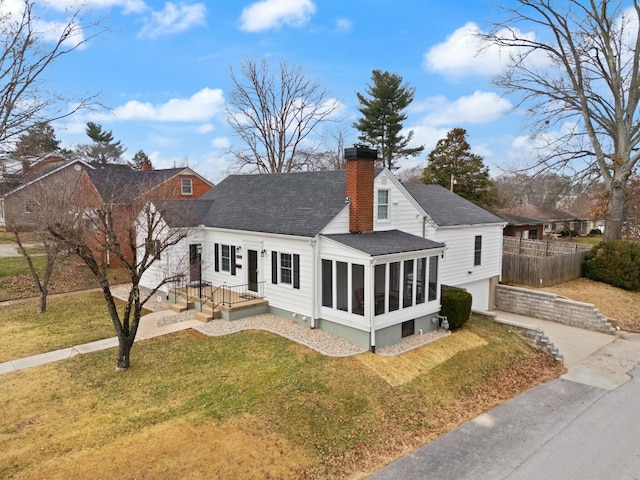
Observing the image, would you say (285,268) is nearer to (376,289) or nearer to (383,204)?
(376,289)

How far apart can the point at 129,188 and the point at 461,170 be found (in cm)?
2619

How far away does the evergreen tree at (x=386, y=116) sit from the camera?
133 feet

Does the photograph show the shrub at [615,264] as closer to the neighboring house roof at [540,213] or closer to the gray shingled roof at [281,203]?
the gray shingled roof at [281,203]

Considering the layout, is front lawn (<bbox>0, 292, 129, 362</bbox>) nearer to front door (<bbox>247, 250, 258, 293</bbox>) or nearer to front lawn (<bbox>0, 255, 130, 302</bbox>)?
front lawn (<bbox>0, 255, 130, 302</bbox>)

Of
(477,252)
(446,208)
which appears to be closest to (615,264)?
(477,252)

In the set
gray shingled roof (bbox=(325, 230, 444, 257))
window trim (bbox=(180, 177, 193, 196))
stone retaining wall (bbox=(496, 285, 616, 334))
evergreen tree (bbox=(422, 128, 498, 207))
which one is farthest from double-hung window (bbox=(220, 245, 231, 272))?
evergreen tree (bbox=(422, 128, 498, 207))

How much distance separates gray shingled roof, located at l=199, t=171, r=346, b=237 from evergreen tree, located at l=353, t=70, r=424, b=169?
2505cm

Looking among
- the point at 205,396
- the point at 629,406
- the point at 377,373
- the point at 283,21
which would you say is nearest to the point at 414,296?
the point at 377,373

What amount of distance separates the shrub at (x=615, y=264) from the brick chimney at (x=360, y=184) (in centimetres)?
1636

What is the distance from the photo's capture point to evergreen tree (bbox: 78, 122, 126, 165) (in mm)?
58438

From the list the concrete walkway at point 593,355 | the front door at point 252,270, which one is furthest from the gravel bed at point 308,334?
the concrete walkway at point 593,355

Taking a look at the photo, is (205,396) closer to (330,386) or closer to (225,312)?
(330,386)

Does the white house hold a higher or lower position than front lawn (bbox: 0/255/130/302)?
higher

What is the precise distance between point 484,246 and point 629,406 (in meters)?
10.4
